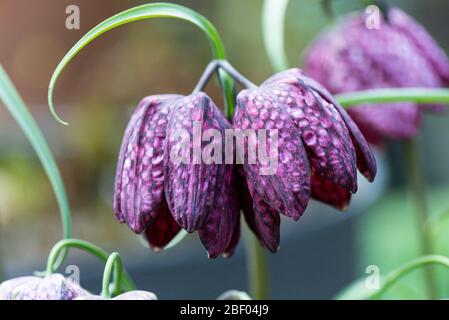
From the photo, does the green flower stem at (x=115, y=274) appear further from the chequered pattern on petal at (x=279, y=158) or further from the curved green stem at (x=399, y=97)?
the curved green stem at (x=399, y=97)

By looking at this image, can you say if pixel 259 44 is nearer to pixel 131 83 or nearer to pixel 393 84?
pixel 131 83

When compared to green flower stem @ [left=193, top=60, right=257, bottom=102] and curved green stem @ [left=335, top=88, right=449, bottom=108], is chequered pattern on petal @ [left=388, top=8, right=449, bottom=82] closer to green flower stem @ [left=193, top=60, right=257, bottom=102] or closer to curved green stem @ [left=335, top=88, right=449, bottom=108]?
curved green stem @ [left=335, top=88, right=449, bottom=108]

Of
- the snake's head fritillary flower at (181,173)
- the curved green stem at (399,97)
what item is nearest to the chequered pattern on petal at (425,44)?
the curved green stem at (399,97)

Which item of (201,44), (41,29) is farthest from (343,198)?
(201,44)

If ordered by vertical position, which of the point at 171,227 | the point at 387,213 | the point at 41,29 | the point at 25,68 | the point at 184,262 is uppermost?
the point at 41,29

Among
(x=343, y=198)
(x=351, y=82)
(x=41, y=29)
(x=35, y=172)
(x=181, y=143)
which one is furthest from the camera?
(x=41, y=29)

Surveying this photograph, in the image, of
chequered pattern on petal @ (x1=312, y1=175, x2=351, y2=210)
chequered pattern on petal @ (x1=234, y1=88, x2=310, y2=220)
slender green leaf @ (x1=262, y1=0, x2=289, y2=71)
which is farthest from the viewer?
slender green leaf @ (x1=262, y1=0, x2=289, y2=71)

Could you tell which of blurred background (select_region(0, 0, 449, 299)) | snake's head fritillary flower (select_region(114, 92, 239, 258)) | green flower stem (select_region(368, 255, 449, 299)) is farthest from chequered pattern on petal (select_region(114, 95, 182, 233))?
blurred background (select_region(0, 0, 449, 299))
